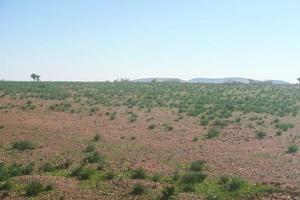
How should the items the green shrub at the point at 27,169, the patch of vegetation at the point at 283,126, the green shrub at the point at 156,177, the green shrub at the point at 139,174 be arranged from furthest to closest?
the patch of vegetation at the point at 283,126
the green shrub at the point at 27,169
the green shrub at the point at 139,174
the green shrub at the point at 156,177

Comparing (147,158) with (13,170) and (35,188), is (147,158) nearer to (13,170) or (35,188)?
(13,170)

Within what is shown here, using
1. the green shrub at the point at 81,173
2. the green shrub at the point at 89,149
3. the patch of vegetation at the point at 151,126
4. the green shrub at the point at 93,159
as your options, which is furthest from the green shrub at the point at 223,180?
the patch of vegetation at the point at 151,126

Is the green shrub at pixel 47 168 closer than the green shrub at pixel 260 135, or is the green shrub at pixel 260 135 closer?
the green shrub at pixel 47 168

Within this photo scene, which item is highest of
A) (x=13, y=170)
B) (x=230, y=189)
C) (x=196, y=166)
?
(x=13, y=170)

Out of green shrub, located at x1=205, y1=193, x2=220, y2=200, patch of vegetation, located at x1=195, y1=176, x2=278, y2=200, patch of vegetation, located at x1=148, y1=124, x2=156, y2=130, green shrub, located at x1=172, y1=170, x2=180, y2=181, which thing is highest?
patch of vegetation, located at x1=148, y1=124, x2=156, y2=130

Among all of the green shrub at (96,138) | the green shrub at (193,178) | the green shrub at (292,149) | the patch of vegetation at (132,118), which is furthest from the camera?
the patch of vegetation at (132,118)

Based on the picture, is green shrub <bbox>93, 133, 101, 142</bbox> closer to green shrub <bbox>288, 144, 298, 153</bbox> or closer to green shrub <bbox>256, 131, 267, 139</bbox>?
green shrub <bbox>256, 131, 267, 139</bbox>

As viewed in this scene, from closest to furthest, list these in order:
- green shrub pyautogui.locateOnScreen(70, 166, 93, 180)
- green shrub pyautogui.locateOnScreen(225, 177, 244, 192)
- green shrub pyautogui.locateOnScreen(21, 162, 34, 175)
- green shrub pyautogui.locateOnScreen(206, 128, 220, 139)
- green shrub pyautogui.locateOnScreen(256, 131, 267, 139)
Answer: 1. green shrub pyautogui.locateOnScreen(225, 177, 244, 192)
2. green shrub pyautogui.locateOnScreen(70, 166, 93, 180)
3. green shrub pyautogui.locateOnScreen(21, 162, 34, 175)
4. green shrub pyautogui.locateOnScreen(206, 128, 220, 139)
5. green shrub pyautogui.locateOnScreen(256, 131, 267, 139)

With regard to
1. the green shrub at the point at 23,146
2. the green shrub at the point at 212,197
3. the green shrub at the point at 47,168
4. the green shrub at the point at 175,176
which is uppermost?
the green shrub at the point at 23,146

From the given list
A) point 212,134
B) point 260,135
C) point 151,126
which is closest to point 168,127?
point 151,126

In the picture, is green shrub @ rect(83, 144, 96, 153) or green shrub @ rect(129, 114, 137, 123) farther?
green shrub @ rect(129, 114, 137, 123)

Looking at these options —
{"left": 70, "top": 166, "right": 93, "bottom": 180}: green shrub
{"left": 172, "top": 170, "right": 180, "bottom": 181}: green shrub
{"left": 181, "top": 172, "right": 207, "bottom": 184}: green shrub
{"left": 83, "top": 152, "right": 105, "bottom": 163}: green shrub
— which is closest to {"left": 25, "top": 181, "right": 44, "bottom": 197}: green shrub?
{"left": 70, "top": 166, "right": 93, "bottom": 180}: green shrub

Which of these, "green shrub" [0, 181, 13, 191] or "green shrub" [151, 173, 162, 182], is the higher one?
"green shrub" [0, 181, 13, 191]

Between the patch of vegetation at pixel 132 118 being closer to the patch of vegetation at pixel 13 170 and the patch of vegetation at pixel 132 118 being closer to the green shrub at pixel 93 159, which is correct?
the green shrub at pixel 93 159
